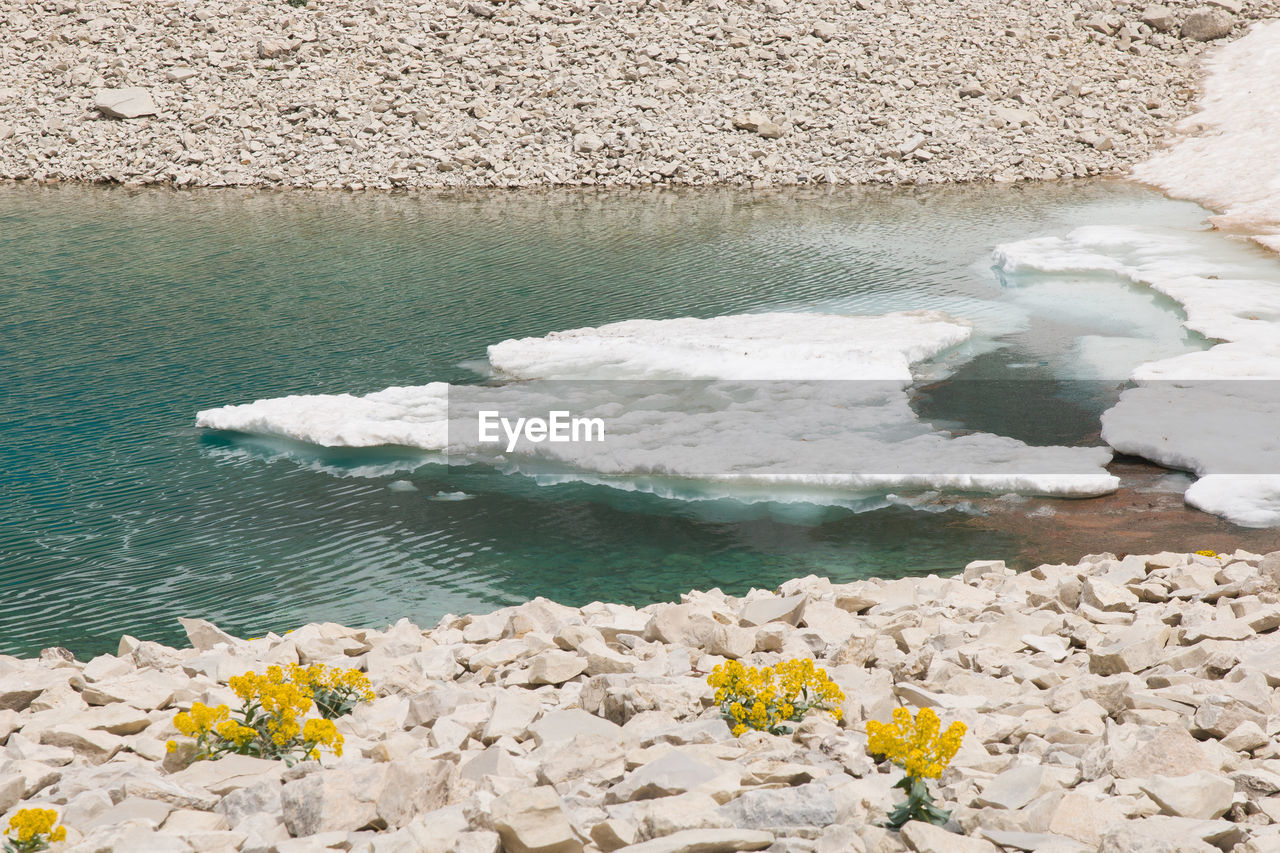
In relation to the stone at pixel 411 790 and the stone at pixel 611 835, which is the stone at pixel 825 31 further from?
the stone at pixel 611 835

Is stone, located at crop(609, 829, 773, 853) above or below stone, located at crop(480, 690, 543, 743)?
above

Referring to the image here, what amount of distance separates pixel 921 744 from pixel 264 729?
3.82 metres

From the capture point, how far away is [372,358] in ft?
64.2

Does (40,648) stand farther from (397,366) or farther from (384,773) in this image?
(397,366)

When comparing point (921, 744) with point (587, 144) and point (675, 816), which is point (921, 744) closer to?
point (675, 816)

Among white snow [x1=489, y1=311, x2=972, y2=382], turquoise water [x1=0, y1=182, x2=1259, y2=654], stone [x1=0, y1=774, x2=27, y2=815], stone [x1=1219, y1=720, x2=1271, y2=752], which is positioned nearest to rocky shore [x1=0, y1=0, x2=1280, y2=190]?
turquoise water [x1=0, y1=182, x2=1259, y2=654]

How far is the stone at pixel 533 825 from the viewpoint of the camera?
4582 millimetres

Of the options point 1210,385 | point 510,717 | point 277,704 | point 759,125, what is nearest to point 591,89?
point 759,125

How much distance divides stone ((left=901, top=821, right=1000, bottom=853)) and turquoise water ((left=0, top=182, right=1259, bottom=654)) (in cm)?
669

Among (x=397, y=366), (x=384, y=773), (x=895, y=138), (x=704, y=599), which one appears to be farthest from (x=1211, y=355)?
(x=895, y=138)

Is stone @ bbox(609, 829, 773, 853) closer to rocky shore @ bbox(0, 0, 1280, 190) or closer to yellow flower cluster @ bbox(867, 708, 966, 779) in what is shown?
yellow flower cluster @ bbox(867, 708, 966, 779)

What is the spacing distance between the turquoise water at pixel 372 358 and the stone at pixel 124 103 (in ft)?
17.0

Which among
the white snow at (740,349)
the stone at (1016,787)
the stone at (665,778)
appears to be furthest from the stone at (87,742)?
the white snow at (740,349)

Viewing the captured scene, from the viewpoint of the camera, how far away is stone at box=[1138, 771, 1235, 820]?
4938 mm
